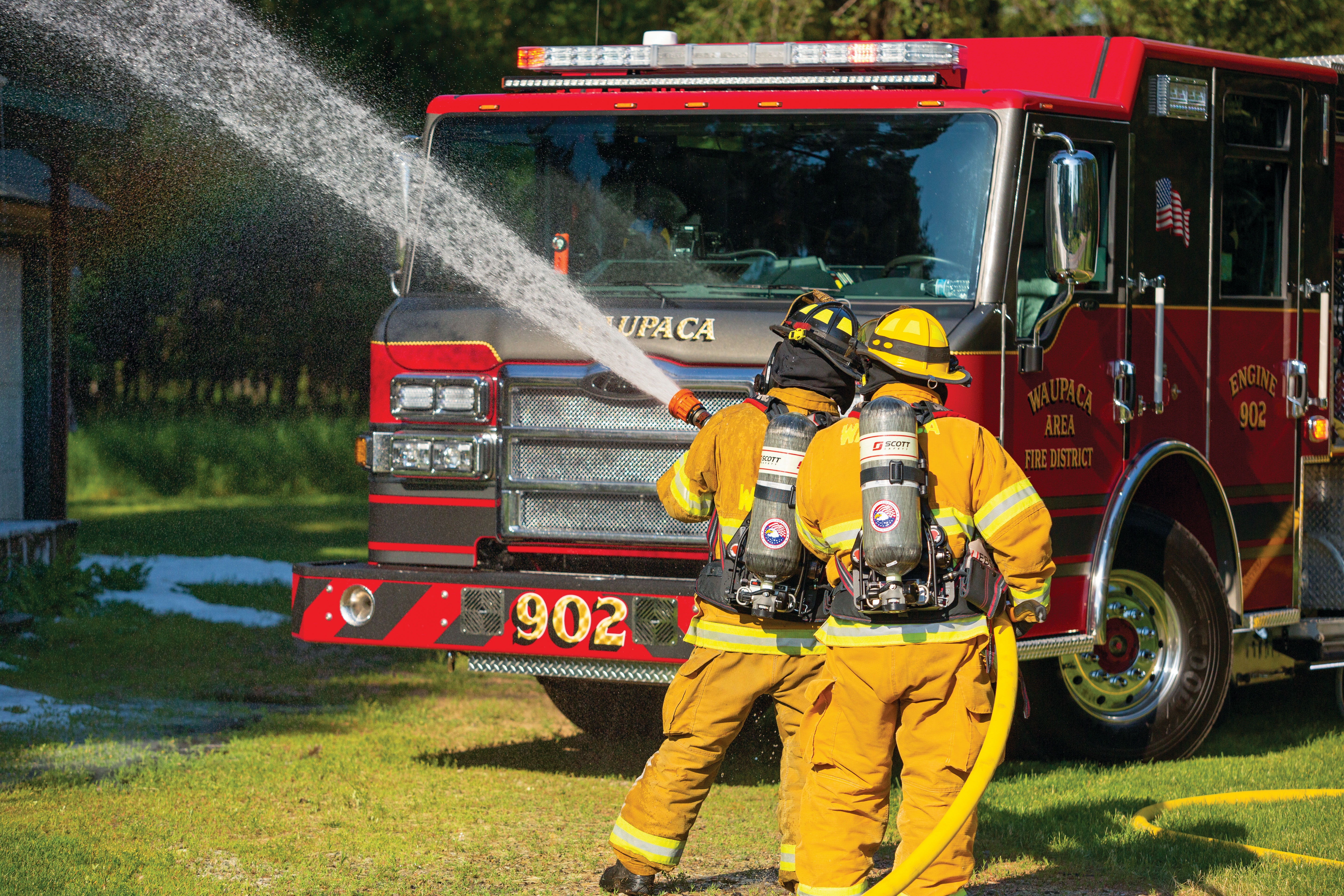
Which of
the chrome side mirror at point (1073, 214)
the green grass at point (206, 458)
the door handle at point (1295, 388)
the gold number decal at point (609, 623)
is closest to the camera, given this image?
the chrome side mirror at point (1073, 214)

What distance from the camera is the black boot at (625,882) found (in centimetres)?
509

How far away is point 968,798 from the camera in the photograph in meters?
4.18

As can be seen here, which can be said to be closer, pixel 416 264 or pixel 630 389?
pixel 630 389

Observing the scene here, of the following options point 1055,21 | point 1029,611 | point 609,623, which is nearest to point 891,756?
point 1029,611

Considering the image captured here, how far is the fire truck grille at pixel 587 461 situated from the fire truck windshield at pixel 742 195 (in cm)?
63

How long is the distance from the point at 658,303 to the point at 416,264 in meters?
1.13

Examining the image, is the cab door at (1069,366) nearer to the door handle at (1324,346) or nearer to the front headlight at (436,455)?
the door handle at (1324,346)

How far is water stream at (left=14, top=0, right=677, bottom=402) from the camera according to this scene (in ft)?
21.5

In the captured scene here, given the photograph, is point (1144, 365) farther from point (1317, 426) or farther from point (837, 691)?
point (837, 691)

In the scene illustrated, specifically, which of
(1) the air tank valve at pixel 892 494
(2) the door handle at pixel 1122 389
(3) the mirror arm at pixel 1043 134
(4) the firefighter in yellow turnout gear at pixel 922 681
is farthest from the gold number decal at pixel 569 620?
(3) the mirror arm at pixel 1043 134

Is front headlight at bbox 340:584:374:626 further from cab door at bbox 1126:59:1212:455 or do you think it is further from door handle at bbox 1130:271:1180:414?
door handle at bbox 1130:271:1180:414

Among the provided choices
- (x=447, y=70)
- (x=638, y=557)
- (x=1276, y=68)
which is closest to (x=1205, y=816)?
(x=638, y=557)

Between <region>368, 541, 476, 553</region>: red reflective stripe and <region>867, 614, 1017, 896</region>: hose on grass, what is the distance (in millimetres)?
2619

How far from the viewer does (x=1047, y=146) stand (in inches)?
250
